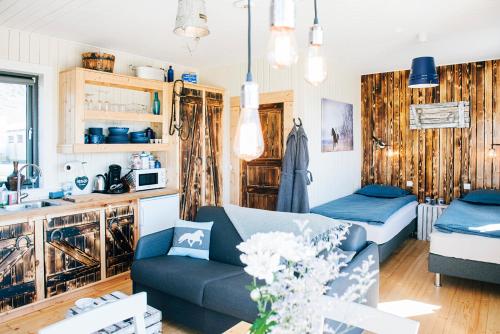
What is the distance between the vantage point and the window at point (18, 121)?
3.90 metres

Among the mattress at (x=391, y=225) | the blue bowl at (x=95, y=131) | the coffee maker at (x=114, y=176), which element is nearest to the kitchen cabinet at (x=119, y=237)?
the coffee maker at (x=114, y=176)

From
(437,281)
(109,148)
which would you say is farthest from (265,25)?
(437,281)

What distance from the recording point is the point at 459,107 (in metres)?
5.59

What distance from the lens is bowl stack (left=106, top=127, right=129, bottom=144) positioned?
4.39 meters

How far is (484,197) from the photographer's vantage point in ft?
16.3

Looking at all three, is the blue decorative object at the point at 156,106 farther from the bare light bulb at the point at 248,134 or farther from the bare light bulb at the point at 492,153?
the bare light bulb at the point at 492,153

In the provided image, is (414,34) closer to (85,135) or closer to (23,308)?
(85,135)

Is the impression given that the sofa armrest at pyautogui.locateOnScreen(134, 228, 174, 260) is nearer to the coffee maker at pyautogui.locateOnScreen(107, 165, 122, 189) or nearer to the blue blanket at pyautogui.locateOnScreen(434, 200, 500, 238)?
the coffee maker at pyautogui.locateOnScreen(107, 165, 122, 189)

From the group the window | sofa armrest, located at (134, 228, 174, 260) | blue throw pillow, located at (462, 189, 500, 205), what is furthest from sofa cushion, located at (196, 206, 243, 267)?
blue throw pillow, located at (462, 189, 500, 205)

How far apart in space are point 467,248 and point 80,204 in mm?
3823

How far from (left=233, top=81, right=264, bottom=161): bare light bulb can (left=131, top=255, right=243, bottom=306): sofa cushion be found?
182 centimetres

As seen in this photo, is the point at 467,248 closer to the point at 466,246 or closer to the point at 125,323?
the point at 466,246

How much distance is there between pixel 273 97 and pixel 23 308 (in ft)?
11.8

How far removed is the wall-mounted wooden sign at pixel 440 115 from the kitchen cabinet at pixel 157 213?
154 inches
